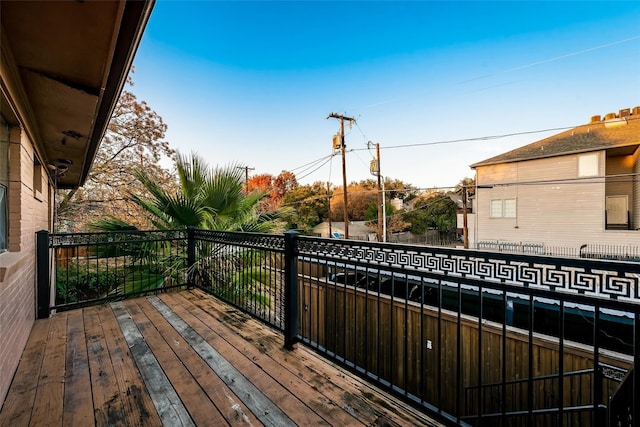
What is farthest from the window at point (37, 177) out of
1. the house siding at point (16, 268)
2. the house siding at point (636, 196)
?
the house siding at point (636, 196)

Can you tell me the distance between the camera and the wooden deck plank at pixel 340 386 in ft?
4.97

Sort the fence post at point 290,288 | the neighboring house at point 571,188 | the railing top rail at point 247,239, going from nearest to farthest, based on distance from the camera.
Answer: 1. the fence post at point 290,288
2. the railing top rail at point 247,239
3. the neighboring house at point 571,188

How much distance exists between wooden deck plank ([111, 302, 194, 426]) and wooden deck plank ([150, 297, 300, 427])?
298 millimetres

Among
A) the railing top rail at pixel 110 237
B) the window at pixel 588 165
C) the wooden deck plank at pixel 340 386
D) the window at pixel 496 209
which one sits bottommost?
the wooden deck plank at pixel 340 386

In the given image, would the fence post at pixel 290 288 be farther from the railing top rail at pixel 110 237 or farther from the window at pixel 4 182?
the railing top rail at pixel 110 237

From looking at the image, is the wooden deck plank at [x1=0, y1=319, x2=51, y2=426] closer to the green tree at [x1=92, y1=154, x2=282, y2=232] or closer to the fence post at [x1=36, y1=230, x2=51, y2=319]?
the fence post at [x1=36, y1=230, x2=51, y2=319]

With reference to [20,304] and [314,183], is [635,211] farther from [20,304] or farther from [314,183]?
[314,183]

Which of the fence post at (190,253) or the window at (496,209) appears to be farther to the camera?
the window at (496,209)

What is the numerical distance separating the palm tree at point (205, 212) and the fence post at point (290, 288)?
151 cm

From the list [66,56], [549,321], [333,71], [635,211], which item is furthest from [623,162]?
[66,56]

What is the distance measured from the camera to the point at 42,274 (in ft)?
9.77

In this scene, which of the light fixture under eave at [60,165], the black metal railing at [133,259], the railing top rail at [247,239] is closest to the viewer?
the railing top rail at [247,239]

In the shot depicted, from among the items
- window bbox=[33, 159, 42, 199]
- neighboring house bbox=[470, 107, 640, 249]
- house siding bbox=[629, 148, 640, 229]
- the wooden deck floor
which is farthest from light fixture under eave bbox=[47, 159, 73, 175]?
house siding bbox=[629, 148, 640, 229]

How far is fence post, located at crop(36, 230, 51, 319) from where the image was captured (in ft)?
9.64
